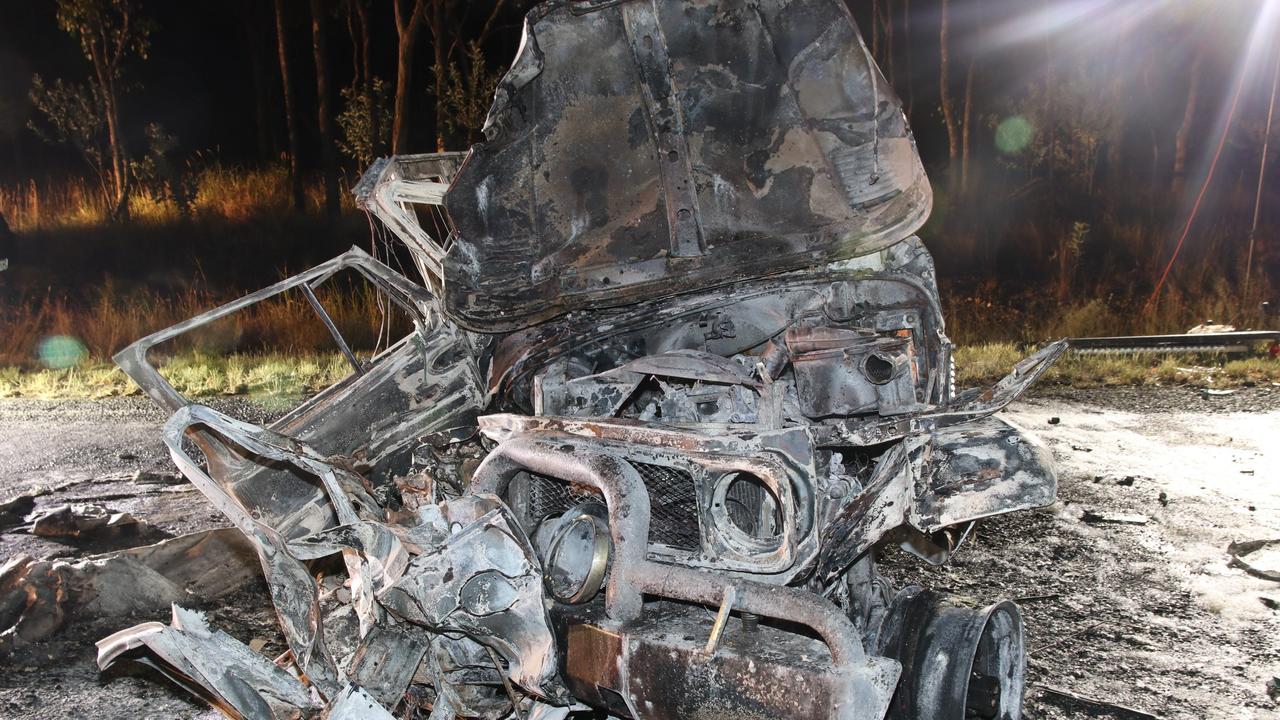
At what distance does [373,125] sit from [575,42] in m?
13.1

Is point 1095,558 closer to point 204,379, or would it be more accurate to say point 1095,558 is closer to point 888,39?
point 204,379

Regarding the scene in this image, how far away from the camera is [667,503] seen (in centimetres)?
269

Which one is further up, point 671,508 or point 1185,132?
point 1185,132

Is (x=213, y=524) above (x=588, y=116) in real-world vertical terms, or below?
below

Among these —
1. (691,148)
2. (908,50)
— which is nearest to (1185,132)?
(908,50)

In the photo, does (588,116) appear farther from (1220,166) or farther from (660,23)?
(1220,166)

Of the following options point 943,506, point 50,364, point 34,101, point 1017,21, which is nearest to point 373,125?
point 34,101

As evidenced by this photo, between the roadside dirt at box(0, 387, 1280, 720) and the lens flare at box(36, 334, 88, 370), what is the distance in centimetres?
208

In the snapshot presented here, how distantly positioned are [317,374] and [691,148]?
20.1 feet

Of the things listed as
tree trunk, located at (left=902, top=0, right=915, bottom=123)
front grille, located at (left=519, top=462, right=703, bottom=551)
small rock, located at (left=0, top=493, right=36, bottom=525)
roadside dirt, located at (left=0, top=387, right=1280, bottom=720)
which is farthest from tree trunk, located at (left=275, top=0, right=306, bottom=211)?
front grille, located at (left=519, top=462, right=703, bottom=551)

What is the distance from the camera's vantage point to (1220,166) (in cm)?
1506

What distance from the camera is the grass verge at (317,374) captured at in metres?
7.66

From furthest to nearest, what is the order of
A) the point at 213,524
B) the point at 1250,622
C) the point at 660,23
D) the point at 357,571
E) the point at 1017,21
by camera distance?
the point at 1017,21 < the point at 213,524 < the point at 1250,622 < the point at 660,23 < the point at 357,571

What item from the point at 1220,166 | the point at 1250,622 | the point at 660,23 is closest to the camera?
the point at 660,23
